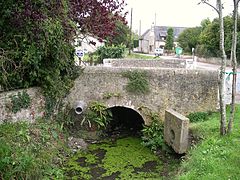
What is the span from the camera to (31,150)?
342 inches

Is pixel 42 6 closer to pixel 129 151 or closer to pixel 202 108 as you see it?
pixel 129 151

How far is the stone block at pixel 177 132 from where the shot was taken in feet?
34.7

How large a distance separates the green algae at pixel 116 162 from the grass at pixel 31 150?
2.21 feet

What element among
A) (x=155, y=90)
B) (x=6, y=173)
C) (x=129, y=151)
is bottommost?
(x=129, y=151)

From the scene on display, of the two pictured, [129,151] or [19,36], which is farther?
[129,151]

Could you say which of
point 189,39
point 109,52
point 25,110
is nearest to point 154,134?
point 25,110

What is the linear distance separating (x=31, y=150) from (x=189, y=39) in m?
47.3

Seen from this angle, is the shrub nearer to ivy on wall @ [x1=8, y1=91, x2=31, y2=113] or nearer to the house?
ivy on wall @ [x1=8, y1=91, x2=31, y2=113]

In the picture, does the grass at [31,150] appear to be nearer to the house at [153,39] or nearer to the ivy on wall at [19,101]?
the ivy on wall at [19,101]

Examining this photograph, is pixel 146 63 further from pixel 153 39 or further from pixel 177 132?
pixel 153 39

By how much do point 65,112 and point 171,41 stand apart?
1978 inches

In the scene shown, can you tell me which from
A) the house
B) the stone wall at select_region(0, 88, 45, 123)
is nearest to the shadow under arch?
the stone wall at select_region(0, 88, 45, 123)

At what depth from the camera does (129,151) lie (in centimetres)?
1193

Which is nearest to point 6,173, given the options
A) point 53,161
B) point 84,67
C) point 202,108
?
point 53,161
